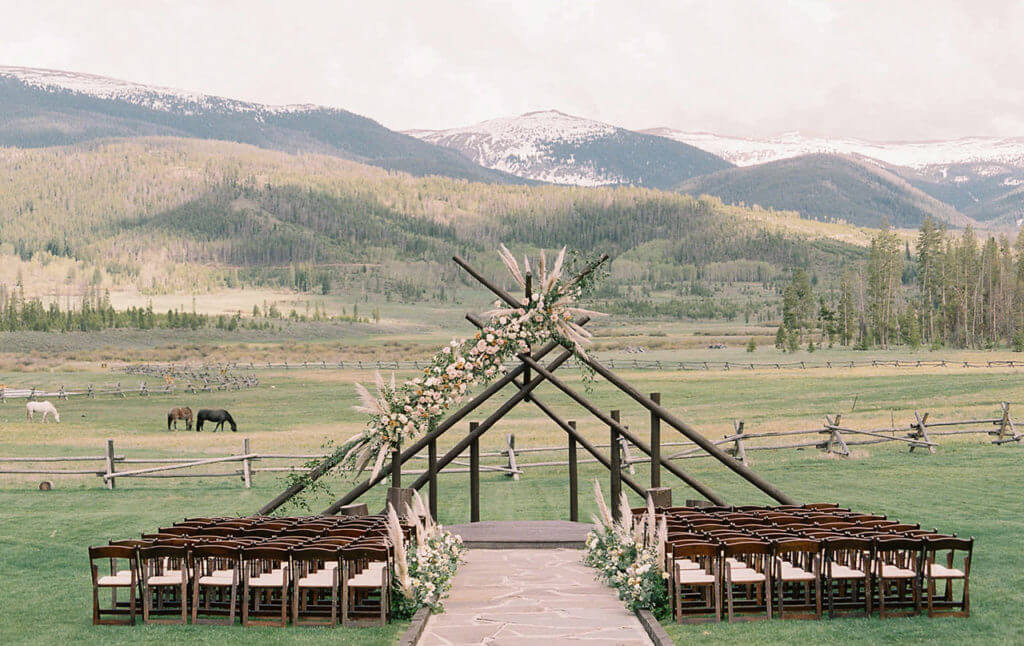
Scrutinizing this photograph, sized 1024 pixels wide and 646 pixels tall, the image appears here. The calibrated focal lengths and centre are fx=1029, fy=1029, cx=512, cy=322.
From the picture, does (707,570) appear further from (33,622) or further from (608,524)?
(33,622)

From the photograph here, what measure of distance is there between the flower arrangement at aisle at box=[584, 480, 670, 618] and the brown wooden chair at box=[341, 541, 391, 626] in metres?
2.34

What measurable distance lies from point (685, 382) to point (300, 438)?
32.2m

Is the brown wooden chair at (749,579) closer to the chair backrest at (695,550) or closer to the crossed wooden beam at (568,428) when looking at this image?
the chair backrest at (695,550)

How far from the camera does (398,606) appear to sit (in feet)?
33.8

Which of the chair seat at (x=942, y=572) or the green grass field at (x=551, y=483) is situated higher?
the chair seat at (x=942, y=572)

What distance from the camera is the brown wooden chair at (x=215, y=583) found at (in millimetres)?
9844

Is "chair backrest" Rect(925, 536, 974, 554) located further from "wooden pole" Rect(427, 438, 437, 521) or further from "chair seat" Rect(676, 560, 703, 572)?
"wooden pole" Rect(427, 438, 437, 521)

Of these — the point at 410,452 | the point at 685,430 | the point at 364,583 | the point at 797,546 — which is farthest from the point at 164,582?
the point at 685,430

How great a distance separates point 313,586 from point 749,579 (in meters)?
4.24

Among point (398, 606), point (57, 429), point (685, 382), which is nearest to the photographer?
point (398, 606)

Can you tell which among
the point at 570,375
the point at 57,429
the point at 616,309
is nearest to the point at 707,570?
the point at 57,429

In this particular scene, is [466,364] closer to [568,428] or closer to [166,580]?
[568,428]

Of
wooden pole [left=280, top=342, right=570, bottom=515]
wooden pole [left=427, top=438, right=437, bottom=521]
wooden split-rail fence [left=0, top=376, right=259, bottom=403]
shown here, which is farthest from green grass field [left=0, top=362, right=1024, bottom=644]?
wooden pole [left=427, top=438, right=437, bottom=521]

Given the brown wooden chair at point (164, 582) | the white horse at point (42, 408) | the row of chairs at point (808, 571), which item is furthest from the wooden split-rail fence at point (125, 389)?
the row of chairs at point (808, 571)
